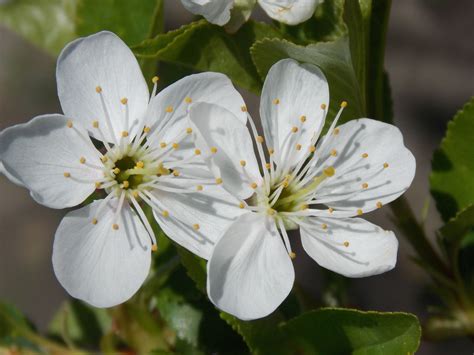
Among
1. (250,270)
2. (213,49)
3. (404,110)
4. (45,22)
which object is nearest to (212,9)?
(213,49)

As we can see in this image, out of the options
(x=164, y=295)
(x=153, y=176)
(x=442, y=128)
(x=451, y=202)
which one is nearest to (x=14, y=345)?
(x=164, y=295)

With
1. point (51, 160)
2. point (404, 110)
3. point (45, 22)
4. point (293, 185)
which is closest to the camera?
point (51, 160)

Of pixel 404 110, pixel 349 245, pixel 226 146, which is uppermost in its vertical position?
pixel 226 146

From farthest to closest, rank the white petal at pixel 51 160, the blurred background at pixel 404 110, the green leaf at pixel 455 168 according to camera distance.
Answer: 1. the blurred background at pixel 404 110
2. the green leaf at pixel 455 168
3. the white petal at pixel 51 160

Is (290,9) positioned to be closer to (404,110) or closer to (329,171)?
(329,171)

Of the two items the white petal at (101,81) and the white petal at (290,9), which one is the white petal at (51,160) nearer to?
the white petal at (101,81)

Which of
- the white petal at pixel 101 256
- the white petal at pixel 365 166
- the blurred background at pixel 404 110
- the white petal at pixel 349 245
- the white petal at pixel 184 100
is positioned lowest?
the blurred background at pixel 404 110

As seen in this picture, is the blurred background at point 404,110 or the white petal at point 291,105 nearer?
the white petal at point 291,105

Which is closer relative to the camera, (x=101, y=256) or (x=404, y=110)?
(x=101, y=256)

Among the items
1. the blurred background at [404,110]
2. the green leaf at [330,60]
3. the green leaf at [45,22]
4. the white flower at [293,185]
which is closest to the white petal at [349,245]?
the white flower at [293,185]
